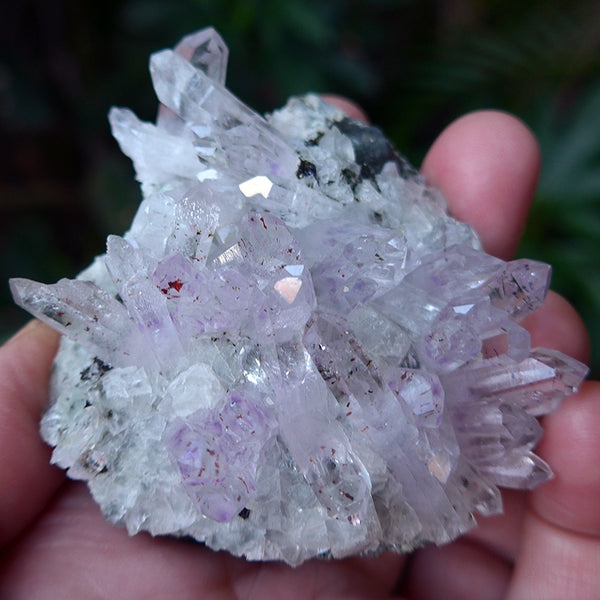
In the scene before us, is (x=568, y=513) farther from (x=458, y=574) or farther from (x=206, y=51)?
(x=206, y=51)

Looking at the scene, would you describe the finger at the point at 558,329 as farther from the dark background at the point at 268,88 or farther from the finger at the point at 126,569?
the dark background at the point at 268,88

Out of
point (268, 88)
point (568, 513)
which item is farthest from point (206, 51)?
point (268, 88)

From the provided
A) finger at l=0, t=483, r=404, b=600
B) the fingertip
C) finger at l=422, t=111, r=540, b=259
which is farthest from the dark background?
finger at l=0, t=483, r=404, b=600

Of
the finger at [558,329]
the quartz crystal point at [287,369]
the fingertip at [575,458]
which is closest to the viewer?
the quartz crystal point at [287,369]

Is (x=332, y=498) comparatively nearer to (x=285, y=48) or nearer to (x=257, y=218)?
(x=257, y=218)

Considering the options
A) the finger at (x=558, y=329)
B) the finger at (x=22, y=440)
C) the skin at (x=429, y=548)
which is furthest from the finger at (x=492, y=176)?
the finger at (x=22, y=440)

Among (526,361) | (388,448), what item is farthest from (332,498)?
(526,361)

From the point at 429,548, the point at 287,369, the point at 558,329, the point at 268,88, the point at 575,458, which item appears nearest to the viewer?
the point at 287,369

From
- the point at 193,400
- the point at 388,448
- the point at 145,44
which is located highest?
the point at 145,44
